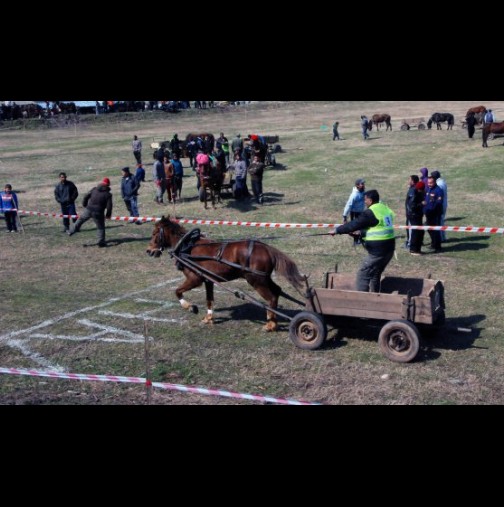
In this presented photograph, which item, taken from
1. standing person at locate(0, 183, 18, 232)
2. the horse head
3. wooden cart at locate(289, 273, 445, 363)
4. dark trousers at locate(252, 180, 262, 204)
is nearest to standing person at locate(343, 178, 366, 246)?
the horse head

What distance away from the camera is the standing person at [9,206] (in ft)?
62.7

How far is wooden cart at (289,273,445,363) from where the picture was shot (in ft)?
29.6

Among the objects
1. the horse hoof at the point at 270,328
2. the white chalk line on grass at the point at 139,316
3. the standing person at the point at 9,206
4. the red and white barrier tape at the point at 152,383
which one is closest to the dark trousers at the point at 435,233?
the horse hoof at the point at 270,328

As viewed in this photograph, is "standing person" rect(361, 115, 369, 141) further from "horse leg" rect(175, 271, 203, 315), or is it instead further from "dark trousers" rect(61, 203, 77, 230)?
"horse leg" rect(175, 271, 203, 315)

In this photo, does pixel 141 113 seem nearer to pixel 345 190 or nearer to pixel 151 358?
pixel 345 190

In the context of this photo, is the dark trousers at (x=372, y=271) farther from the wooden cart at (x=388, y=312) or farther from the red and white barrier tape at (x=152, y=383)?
the red and white barrier tape at (x=152, y=383)

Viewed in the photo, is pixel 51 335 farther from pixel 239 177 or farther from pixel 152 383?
pixel 239 177

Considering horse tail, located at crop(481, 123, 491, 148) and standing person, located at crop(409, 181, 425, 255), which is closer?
standing person, located at crop(409, 181, 425, 255)

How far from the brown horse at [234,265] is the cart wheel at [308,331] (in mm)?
724

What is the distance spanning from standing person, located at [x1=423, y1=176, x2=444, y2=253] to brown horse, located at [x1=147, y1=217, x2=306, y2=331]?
593 centimetres

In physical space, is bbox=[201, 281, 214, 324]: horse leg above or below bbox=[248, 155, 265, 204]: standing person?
below

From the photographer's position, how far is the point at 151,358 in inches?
385

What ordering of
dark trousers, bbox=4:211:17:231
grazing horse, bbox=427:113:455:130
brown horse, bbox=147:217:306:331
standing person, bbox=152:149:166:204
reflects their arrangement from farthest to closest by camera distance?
grazing horse, bbox=427:113:455:130
standing person, bbox=152:149:166:204
dark trousers, bbox=4:211:17:231
brown horse, bbox=147:217:306:331
